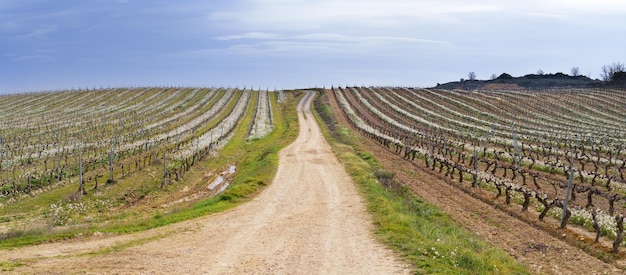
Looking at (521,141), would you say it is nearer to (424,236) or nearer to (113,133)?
(424,236)

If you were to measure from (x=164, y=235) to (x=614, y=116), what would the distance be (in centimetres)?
7818

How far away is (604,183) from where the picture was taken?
30062 millimetres

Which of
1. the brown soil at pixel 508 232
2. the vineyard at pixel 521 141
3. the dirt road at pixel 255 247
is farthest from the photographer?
the vineyard at pixel 521 141

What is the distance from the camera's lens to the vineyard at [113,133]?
32.1 metres

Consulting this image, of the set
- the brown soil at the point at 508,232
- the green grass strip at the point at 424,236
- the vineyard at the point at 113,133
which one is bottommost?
the brown soil at the point at 508,232

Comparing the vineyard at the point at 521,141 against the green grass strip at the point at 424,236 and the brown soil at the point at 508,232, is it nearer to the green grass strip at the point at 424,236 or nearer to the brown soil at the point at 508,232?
the brown soil at the point at 508,232

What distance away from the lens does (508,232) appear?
19.5m

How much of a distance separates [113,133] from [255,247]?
43.5m

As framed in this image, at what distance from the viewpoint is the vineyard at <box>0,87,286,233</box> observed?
3212cm

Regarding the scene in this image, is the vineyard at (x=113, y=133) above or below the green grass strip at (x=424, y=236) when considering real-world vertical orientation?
above

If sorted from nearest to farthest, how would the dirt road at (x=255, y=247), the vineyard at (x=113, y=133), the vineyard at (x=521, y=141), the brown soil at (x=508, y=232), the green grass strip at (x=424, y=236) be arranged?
the dirt road at (x=255, y=247), the green grass strip at (x=424, y=236), the brown soil at (x=508, y=232), the vineyard at (x=521, y=141), the vineyard at (x=113, y=133)

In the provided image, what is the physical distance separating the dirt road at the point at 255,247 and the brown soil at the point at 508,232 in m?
4.34

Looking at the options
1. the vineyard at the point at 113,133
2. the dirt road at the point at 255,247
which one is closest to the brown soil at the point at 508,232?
the dirt road at the point at 255,247

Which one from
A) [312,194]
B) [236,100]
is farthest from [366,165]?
[236,100]
